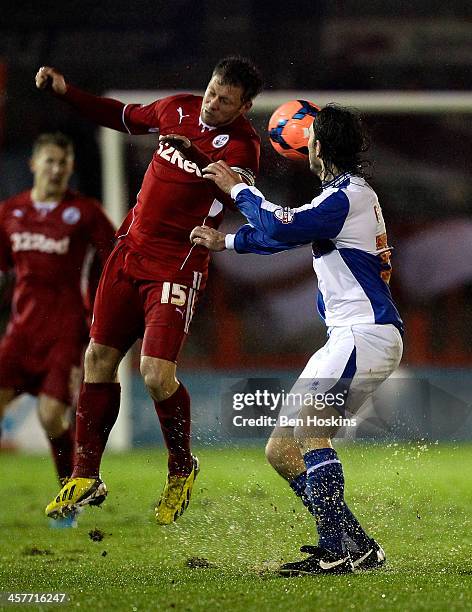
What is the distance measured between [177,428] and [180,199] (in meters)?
0.98

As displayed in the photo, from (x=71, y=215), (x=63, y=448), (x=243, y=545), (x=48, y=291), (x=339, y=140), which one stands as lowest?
(x=243, y=545)

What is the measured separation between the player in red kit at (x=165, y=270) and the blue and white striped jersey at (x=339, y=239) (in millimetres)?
333

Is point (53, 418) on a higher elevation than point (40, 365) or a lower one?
lower

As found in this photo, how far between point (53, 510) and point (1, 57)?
3056mm

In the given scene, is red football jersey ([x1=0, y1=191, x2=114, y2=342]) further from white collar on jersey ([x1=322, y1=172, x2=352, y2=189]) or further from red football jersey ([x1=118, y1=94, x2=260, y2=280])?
white collar on jersey ([x1=322, y1=172, x2=352, y2=189])

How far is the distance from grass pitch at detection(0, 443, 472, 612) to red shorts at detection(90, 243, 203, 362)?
2.08ft

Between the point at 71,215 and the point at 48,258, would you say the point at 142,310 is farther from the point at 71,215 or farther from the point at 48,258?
the point at 48,258

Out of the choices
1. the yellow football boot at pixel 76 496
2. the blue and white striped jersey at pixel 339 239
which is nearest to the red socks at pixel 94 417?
the yellow football boot at pixel 76 496

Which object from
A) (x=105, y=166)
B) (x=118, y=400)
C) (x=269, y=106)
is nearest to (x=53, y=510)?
(x=118, y=400)

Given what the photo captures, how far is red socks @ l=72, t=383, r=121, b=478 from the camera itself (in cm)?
486

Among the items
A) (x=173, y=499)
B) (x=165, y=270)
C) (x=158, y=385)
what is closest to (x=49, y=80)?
(x=165, y=270)

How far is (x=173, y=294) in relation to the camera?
4.82m

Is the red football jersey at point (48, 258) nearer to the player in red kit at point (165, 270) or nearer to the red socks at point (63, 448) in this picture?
the red socks at point (63, 448)

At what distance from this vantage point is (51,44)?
671cm
